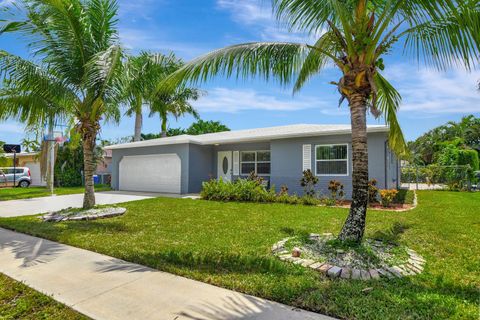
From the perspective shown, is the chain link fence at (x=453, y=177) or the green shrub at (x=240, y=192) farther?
the chain link fence at (x=453, y=177)

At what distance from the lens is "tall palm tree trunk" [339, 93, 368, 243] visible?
525 cm

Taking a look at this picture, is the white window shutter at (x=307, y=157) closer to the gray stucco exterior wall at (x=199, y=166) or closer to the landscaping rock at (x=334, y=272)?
the gray stucco exterior wall at (x=199, y=166)

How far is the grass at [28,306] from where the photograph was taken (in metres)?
3.29

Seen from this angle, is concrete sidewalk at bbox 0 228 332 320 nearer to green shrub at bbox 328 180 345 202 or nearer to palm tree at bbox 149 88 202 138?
green shrub at bbox 328 180 345 202

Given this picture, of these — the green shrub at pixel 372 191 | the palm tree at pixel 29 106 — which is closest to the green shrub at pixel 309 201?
the green shrub at pixel 372 191

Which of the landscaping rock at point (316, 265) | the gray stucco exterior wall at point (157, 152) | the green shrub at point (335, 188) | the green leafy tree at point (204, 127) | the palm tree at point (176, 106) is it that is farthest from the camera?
the green leafy tree at point (204, 127)

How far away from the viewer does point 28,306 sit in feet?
11.5

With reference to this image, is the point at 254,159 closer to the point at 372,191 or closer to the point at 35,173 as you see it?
the point at 372,191

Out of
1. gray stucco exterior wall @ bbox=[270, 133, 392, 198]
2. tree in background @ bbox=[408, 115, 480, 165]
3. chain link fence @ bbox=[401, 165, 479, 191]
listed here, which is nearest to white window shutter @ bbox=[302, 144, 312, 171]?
gray stucco exterior wall @ bbox=[270, 133, 392, 198]

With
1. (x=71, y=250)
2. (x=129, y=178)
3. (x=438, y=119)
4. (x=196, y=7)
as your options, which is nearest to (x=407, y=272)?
(x=71, y=250)

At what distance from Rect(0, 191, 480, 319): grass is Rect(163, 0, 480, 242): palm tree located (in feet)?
4.97

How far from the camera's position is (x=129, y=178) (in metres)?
20.0

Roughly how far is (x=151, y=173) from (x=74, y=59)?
35.1ft

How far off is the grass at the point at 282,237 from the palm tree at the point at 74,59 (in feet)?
11.5
